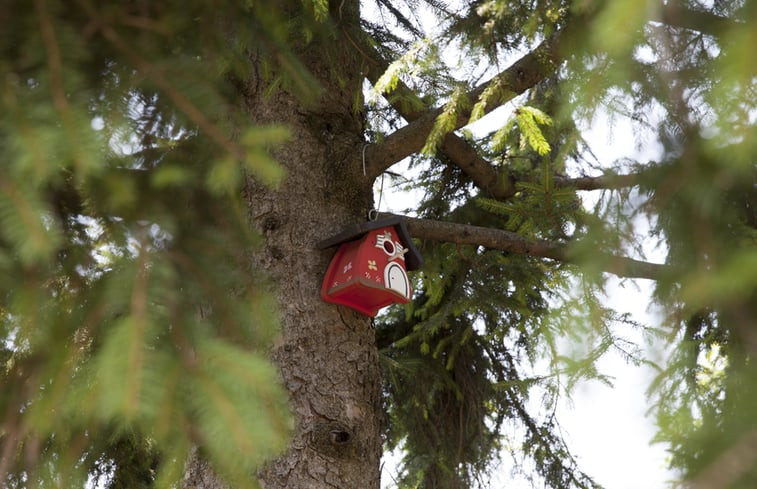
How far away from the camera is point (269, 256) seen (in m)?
3.04

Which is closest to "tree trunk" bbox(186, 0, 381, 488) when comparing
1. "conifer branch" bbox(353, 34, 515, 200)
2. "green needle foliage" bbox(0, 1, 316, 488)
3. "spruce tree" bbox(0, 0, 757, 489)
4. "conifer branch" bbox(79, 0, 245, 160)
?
"spruce tree" bbox(0, 0, 757, 489)

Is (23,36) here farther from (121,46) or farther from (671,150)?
(671,150)

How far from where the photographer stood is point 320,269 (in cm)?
305

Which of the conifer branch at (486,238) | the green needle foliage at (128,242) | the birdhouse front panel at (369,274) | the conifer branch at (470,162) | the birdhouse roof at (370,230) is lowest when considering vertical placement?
the green needle foliage at (128,242)

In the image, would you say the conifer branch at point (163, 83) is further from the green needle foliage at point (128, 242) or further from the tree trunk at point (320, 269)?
the tree trunk at point (320, 269)

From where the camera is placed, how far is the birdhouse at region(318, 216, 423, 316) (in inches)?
115

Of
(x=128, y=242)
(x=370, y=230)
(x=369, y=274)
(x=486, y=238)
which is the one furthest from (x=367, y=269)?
(x=128, y=242)

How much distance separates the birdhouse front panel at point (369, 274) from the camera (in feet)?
9.53

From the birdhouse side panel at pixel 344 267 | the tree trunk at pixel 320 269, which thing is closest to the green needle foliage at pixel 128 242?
the tree trunk at pixel 320 269

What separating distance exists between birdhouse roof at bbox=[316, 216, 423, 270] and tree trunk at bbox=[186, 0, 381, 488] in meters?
0.08

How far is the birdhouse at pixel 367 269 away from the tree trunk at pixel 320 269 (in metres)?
0.05

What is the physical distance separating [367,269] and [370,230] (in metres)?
0.18

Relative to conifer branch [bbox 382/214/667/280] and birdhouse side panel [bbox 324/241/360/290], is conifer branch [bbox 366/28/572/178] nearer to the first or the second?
conifer branch [bbox 382/214/667/280]

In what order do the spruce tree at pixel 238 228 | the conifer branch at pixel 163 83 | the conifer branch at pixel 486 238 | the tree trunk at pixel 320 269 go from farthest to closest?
the conifer branch at pixel 486 238
the tree trunk at pixel 320 269
the conifer branch at pixel 163 83
the spruce tree at pixel 238 228
